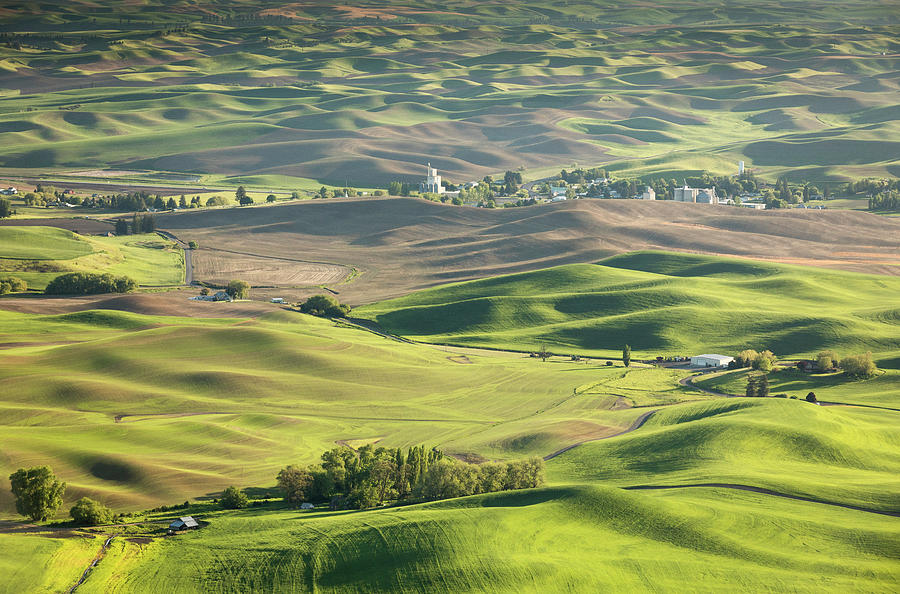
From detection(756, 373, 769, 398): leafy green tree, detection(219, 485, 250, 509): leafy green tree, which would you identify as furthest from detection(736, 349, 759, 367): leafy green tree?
detection(219, 485, 250, 509): leafy green tree

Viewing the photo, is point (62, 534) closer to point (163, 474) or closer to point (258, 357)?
point (163, 474)

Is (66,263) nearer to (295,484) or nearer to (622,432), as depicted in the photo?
(295,484)

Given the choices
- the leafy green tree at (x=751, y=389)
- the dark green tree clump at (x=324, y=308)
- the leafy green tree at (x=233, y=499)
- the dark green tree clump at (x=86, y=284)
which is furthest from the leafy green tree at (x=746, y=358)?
the dark green tree clump at (x=86, y=284)

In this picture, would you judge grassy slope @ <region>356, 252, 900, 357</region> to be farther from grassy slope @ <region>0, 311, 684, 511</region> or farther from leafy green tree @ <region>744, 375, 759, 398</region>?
leafy green tree @ <region>744, 375, 759, 398</region>

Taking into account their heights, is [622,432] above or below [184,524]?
below

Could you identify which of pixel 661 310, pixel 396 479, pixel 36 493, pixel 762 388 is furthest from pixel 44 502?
pixel 661 310

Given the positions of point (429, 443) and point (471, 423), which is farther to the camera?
point (471, 423)

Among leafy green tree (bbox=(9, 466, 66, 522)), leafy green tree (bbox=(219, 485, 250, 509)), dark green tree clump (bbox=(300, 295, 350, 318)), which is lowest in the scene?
dark green tree clump (bbox=(300, 295, 350, 318))
